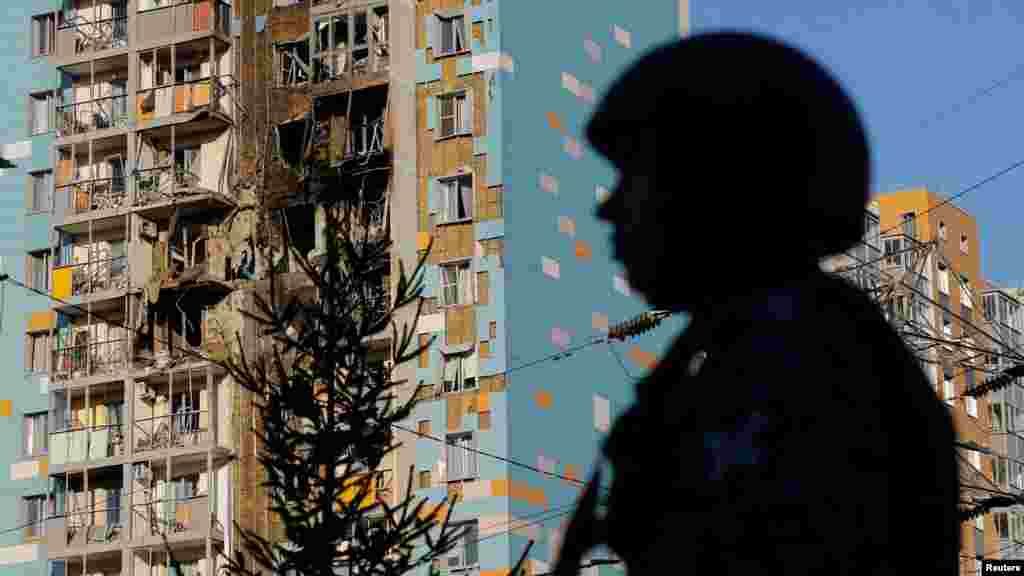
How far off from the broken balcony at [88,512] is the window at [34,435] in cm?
186

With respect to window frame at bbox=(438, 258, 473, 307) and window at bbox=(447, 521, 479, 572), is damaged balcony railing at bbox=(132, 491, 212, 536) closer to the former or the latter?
window at bbox=(447, 521, 479, 572)

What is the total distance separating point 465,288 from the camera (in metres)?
65.2

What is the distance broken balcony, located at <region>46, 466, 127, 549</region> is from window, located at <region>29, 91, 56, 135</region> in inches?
440

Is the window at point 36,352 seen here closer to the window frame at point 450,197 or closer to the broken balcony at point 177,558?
the broken balcony at point 177,558

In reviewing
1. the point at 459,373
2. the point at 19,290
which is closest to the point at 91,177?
the point at 19,290

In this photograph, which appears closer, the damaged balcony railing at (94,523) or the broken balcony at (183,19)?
the damaged balcony railing at (94,523)

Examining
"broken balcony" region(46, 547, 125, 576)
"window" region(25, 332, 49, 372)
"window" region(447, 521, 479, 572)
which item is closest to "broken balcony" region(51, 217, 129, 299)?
"window" region(25, 332, 49, 372)

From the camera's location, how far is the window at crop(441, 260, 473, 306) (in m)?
65.1

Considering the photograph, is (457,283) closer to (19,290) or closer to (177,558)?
(177,558)

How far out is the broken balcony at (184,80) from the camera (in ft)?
232

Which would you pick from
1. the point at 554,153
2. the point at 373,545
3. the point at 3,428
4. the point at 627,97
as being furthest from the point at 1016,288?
the point at 627,97

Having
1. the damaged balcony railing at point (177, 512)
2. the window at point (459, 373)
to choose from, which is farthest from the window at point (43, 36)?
the window at point (459, 373)

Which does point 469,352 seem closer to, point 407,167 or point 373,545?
point 407,167

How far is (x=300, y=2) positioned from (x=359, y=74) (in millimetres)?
3882
